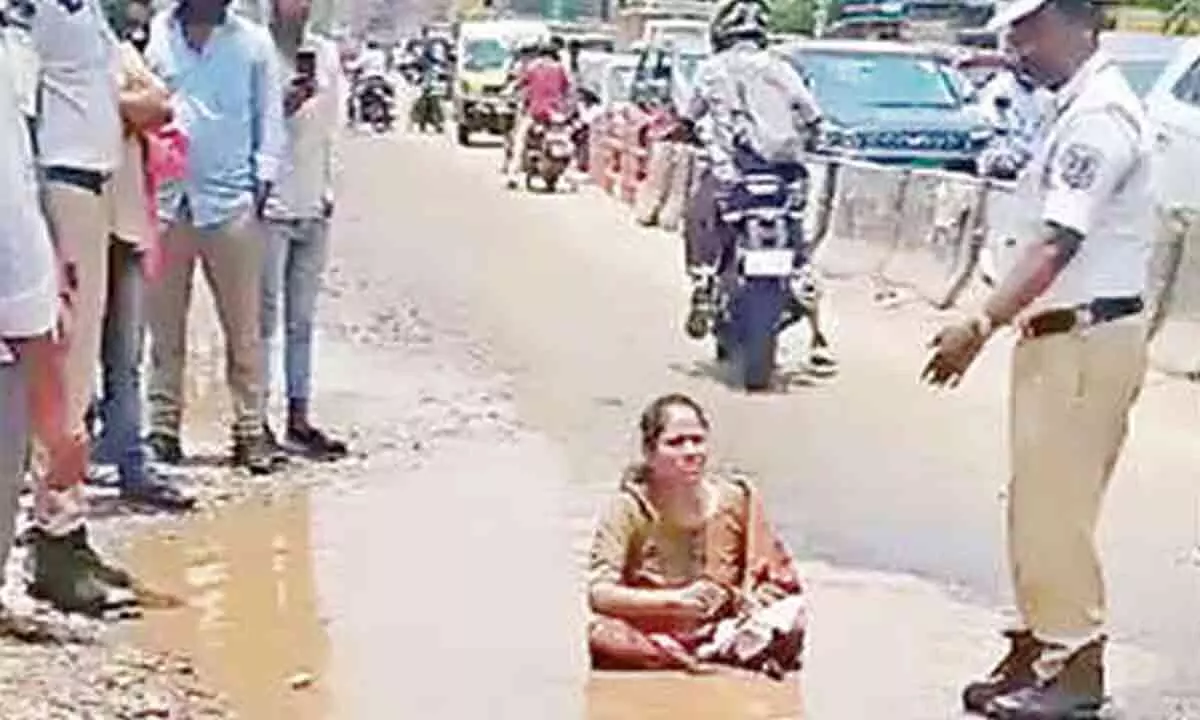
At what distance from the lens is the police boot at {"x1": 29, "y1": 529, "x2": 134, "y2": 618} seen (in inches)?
335

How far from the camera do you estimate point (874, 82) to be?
81.3ft

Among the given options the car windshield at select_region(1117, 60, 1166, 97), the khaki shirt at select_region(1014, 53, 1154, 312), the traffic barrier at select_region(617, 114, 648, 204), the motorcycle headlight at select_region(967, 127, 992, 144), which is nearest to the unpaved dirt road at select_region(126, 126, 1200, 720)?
the khaki shirt at select_region(1014, 53, 1154, 312)

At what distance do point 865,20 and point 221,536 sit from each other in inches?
1390

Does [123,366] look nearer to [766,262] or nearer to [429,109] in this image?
[766,262]

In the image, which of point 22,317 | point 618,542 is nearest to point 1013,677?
point 618,542

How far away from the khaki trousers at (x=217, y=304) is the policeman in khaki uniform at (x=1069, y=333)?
3.73m

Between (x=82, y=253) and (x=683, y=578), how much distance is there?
6.57ft

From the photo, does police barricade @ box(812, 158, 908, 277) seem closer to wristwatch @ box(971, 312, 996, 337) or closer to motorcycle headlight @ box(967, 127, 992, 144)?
motorcycle headlight @ box(967, 127, 992, 144)

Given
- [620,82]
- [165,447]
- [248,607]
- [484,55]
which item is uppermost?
[248,607]

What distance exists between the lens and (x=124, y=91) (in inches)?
355

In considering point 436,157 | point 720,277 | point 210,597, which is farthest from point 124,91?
point 436,157

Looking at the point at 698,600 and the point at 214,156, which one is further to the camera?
the point at 214,156

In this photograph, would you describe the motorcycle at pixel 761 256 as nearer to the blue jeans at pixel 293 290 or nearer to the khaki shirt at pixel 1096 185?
the blue jeans at pixel 293 290

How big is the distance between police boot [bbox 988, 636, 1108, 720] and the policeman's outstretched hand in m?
0.80
